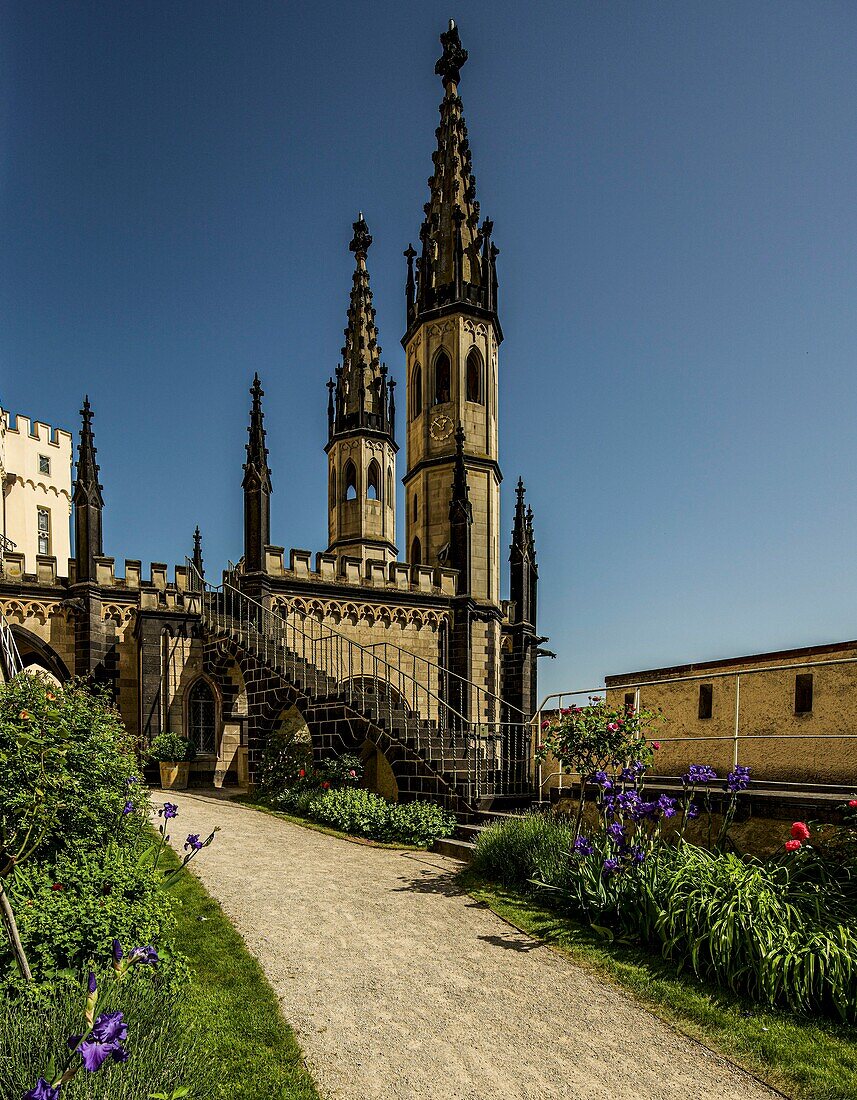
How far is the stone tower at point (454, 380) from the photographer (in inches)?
896

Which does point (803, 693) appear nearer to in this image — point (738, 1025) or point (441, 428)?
point (738, 1025)

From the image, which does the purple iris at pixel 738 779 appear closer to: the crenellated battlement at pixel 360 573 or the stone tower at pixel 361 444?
the crenellated battlement at pixel 360 573

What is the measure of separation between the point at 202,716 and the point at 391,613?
19.8ft

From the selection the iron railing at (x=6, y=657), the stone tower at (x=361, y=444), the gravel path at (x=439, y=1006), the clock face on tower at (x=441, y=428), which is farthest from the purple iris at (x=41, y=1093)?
the stone tower at (x=361, y=444)

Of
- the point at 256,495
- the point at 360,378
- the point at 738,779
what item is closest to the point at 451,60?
the point at 360,378

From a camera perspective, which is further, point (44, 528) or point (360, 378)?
point (44, 528)

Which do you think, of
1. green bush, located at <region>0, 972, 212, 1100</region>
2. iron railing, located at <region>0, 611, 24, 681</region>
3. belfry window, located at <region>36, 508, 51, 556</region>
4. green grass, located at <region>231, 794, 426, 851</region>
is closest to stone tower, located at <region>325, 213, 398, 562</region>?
green grass, located at <region>231, 794, 426, 851</region>

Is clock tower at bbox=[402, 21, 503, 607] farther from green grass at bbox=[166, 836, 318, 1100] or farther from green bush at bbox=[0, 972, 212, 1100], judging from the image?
green bush at bbox=[0, 972, 212, 1100]

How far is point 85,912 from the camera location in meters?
4.87

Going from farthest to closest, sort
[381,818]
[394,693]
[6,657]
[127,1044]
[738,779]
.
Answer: [394,693] < [381,818] < [6,657] < [738,779] < [127,1044]

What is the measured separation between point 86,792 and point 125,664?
1437cm

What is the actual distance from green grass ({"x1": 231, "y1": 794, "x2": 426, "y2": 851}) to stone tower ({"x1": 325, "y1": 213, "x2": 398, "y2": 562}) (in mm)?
16466

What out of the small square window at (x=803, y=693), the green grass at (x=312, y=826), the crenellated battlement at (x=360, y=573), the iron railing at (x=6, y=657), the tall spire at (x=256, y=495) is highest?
the tall spire at (x=256, y=495)

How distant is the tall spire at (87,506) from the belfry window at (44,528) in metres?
29.1
